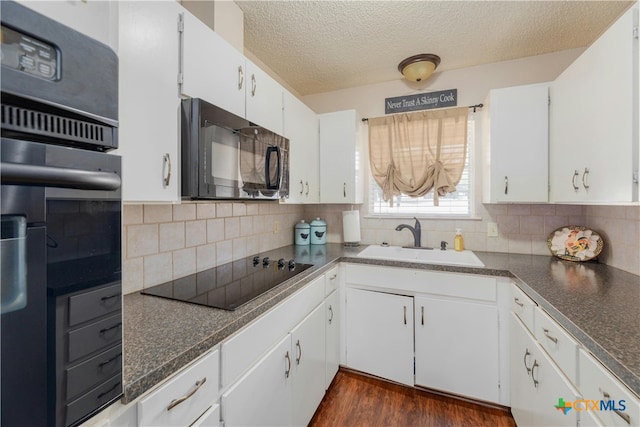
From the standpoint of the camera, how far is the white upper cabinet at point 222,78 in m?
1.13

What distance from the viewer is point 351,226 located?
2424 millimetres

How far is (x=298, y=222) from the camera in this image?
2.72 m

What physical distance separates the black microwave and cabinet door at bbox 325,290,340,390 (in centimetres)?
84

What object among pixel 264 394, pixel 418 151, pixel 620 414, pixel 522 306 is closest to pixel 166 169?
pixel 264 394

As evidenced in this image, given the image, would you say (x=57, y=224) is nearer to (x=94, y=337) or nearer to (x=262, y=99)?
(x=94, y=337)

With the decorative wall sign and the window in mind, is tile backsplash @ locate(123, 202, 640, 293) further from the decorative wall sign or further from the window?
the decorative wall sign

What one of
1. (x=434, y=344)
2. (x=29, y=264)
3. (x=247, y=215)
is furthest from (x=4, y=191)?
(x=434, y=344)

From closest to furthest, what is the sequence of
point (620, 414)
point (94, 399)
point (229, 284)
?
1. point (94, 399)
2. point (620, 414)
3. point (229, 284)

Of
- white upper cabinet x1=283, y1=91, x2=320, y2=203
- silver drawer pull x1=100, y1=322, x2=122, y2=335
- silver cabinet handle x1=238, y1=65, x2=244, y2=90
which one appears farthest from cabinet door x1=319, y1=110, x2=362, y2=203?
silver drawer pull x1=100, y1=322, x2=122, y2=335

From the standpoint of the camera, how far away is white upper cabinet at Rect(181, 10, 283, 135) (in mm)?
1129

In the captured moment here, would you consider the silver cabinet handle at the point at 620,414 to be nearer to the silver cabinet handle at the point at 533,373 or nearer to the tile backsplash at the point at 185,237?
the silver cabinet handle at the point at 533,373

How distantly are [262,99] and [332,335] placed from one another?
62.4 inches

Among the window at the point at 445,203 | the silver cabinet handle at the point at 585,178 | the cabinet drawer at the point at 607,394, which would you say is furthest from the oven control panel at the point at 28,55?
the window at the point at 445,203

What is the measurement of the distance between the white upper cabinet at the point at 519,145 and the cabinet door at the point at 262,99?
1494 millimetres
